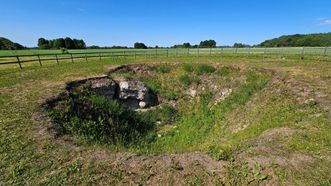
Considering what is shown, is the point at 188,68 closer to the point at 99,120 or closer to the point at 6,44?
the point at 99,120

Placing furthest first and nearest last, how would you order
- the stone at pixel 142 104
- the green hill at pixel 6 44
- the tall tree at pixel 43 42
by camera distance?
the tall tree at pixel 43 42 → the green hill at pixel 6 44 → the stone at pixel 142 104

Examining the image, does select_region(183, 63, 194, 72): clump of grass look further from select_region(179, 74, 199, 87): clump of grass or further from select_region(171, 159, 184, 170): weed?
select_region(171, 159, 184, 170): weed

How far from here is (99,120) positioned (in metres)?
9.49

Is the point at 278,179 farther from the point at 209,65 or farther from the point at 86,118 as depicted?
the point at 209,65

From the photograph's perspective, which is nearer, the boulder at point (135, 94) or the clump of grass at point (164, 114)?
the clump of grass at point (164, 114)

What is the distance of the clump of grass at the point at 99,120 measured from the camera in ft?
26.8

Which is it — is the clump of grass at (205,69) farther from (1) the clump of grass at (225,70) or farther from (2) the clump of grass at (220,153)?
(2) the clump of grass at (220,153)

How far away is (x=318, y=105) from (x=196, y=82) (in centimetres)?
911

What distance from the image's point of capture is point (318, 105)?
8.13 meters

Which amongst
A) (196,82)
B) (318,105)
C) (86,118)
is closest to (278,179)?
(318,105)

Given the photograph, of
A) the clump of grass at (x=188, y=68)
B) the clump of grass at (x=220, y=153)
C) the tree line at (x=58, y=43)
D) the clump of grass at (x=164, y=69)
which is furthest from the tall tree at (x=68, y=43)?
the clump of grass at (x=220, y=153)

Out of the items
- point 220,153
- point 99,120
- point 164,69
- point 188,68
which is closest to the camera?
point 220,153

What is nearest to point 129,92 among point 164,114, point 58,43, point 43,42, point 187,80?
point 164,114

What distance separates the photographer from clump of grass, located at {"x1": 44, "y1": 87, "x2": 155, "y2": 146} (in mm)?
8155
